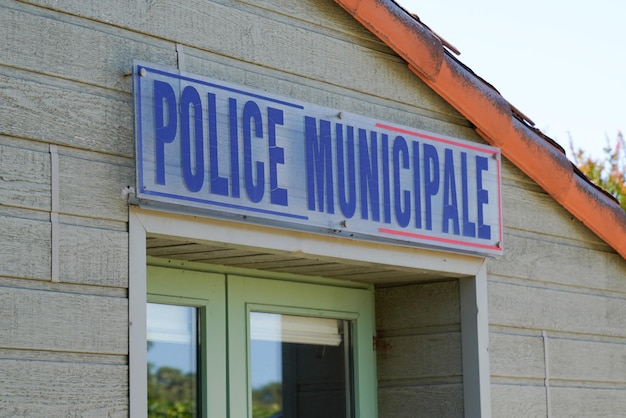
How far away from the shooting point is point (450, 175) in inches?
193

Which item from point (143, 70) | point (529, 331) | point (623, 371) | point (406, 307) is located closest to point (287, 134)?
point (143, 70)

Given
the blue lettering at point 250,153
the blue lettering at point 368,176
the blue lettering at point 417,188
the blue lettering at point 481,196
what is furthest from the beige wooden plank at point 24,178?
the blue lettering at point 481,196

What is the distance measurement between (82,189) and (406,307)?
210cm

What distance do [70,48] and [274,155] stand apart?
34.1 inches

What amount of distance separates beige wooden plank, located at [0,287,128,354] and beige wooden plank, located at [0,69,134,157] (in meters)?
0.50

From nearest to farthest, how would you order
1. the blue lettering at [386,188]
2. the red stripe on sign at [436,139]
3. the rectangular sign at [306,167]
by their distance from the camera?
the rectangular sign at [306,167] < the blue lettering at [386,188] < the red stripe on sign at [436,139]

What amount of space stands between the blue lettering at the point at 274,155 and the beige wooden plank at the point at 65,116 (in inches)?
22.6

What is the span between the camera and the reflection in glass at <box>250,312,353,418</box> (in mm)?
4879

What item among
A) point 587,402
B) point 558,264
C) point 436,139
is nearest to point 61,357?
point 436,139

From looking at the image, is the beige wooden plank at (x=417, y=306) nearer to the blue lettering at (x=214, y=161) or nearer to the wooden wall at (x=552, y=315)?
the wooden wall at (x=552, y=315)

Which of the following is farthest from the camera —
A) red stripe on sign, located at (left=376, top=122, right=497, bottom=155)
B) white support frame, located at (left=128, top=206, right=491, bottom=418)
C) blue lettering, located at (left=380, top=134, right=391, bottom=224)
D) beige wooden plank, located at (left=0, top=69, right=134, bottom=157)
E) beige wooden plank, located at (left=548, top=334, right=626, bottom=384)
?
beige wooden plank, located at (left=548, top=334, right=626, bottom=384)

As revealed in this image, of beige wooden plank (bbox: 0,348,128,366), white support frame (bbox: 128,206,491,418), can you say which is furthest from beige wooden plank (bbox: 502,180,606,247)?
beige wooden plank (bbox: 0,348,128,366)

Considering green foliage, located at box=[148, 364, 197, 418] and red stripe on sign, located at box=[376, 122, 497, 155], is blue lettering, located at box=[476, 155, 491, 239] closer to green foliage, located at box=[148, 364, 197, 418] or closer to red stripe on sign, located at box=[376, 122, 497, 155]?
red stripe on sign, located at box=[376, 122, 497, 155]

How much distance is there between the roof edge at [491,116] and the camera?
15.6ft
